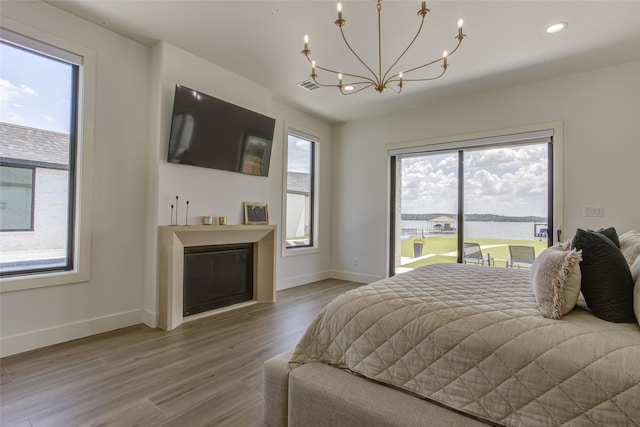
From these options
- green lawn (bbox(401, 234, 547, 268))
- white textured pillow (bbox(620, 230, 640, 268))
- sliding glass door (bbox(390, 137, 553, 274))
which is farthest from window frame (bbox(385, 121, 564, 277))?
white textured pillow (bbox(620, 230, 640, 268))

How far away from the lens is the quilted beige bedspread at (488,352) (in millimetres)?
959

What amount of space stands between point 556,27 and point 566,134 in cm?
142

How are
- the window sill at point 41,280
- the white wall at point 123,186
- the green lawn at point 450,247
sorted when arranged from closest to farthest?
the window sill at point 41,280 → the white wall at point 123,186 → the green lawn at point 450,247

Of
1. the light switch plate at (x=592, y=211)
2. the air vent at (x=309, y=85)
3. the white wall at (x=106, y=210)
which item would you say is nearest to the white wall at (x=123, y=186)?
the white wall at (x=106, y=210)

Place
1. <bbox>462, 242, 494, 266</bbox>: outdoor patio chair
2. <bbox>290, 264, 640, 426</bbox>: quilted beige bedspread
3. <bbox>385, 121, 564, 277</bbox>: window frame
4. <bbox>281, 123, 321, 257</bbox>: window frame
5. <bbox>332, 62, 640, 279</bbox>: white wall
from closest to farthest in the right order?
<bbox>290, 264, 640, 426</bbox>: quilted beige bedspread, <bbox>332, 62, 640, 279</bbox>: white wall, <bbox>385, 121, 564, 277</bbox>: window frame, <bbox>462, 242, 494, 266</bbox>: outdoor patio chair, <bbox>281, 123, 321, 257</bbox>: window frame

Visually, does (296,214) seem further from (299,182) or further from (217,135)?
(217,135)

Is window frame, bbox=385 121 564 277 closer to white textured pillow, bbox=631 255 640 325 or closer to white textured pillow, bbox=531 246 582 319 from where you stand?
white textured pillow, bbox=631 255 640 325

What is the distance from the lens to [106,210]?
2926 millimetres

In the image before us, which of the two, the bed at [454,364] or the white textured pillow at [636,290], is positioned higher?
the white textured pillow at [636,290]

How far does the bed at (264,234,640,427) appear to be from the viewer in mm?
975

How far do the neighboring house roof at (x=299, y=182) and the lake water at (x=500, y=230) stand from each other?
8.28ft

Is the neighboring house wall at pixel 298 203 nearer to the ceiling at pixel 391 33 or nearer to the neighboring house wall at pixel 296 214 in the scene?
the neighboring house wall at pixel 296 214

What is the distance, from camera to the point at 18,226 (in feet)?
8.23

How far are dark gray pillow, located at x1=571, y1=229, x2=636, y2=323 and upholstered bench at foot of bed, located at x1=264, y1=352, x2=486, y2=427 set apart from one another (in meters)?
0.69
